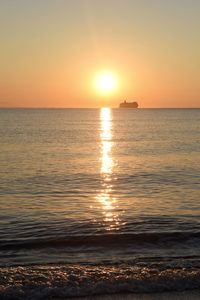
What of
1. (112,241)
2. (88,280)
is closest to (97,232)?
(112,241)

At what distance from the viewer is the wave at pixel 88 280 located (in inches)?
437

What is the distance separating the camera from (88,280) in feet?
39.2

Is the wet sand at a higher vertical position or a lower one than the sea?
lower

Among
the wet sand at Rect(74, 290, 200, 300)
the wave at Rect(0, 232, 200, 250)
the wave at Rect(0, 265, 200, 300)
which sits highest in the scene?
the wave at Rect(0, 232, 200, 250)

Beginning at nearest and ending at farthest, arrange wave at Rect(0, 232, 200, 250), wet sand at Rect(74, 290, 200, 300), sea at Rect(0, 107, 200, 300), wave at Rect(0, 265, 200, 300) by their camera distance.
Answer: wet sand at Rect(74, 290, 200, 300) → wave at Rect(0, 265, 200, 300) → sea at Rect(0, 107, 200, 300) → wave at Rect(0, 232, 200, 250)

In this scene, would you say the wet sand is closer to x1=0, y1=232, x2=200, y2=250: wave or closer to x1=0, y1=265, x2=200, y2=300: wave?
x1=0, y1=265, x2=200, y2=300: wave

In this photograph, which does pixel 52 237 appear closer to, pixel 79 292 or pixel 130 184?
pixel 79 292

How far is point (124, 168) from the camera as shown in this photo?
1639 inches

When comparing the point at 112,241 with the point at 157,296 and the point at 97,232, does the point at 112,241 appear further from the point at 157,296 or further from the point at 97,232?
the point at 157,296

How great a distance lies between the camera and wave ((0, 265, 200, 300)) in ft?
36.4

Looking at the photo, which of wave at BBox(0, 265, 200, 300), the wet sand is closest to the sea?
wave at BBox(0, 265, 200, 300)

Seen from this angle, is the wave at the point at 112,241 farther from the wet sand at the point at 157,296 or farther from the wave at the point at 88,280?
the wet sand at the point at 157,296

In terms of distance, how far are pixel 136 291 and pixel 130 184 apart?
20.6 metres

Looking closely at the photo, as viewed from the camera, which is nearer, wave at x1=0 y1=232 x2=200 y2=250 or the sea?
the sea
